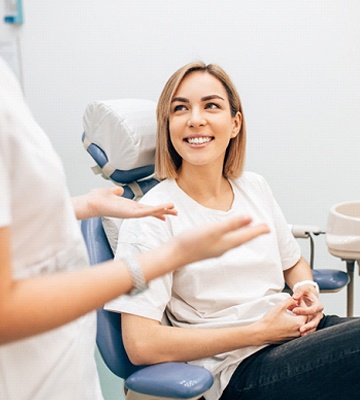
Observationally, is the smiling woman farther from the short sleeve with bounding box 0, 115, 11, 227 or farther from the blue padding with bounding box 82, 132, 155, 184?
the short sleeve with bounding box 0, 115, 11, 227

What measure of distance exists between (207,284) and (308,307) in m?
0.28

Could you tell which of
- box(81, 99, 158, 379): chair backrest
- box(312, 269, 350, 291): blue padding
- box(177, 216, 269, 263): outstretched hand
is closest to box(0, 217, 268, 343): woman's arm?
box(177, 216, 269, 263): outstretched hand

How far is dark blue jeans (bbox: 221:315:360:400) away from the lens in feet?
4.38

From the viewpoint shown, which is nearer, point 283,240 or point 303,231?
point 283,240

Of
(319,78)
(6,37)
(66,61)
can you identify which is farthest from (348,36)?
(6,37)

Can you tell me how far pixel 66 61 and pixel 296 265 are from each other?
1.33 m

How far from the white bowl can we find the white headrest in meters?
0.58

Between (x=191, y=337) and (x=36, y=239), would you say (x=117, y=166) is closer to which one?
(x=191, y=337)

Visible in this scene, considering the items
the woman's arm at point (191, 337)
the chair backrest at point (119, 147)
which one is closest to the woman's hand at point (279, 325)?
the woman's arm at point (191, 337)

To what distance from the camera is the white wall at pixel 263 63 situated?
89.3 inches

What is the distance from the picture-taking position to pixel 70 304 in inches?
26.3

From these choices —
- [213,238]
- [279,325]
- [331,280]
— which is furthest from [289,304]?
[213,238]

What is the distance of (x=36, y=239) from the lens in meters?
0.77

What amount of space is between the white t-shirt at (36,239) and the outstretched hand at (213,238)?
6.9 inches
